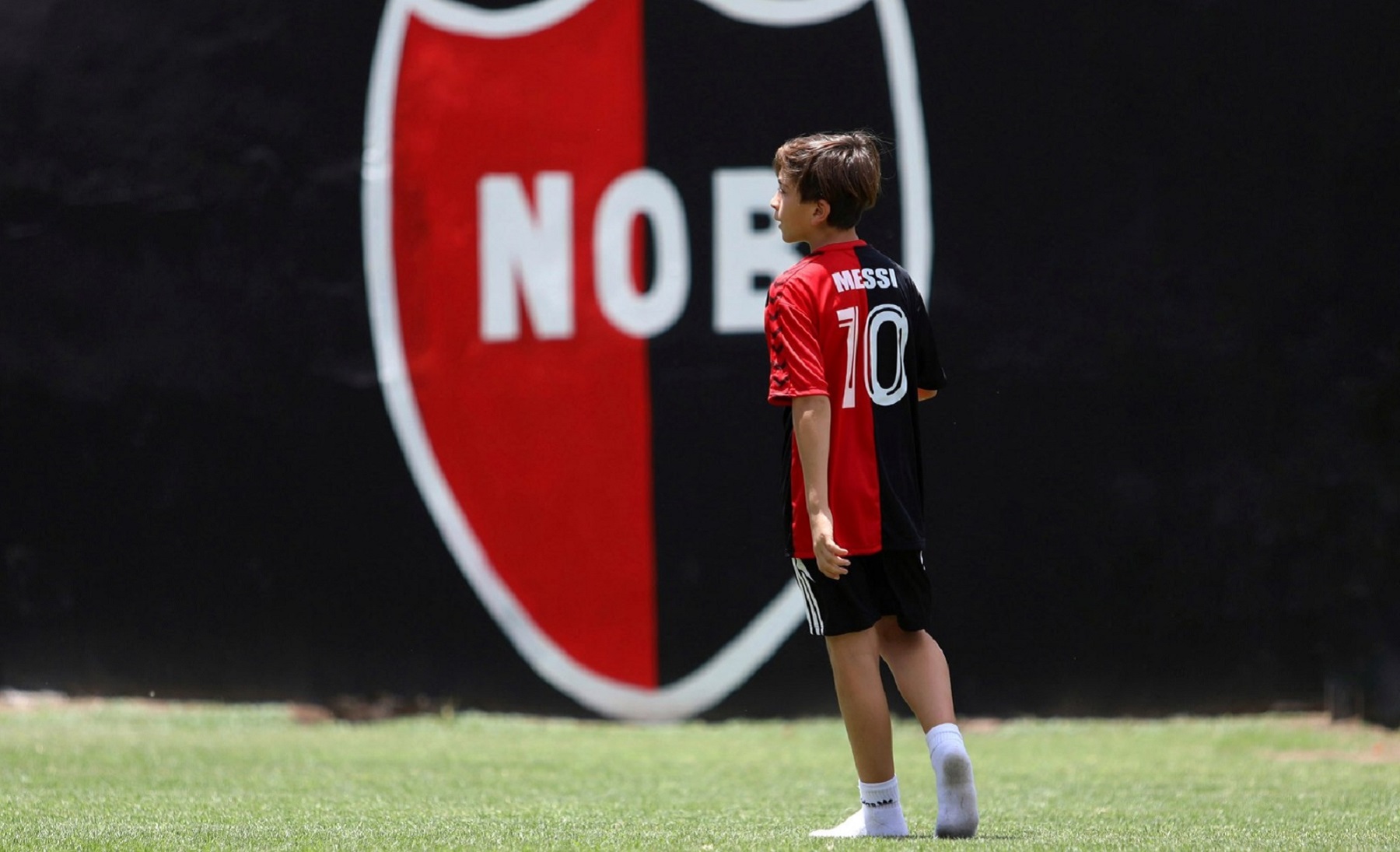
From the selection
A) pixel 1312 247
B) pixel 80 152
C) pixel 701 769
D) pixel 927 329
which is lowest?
pixel 701 769

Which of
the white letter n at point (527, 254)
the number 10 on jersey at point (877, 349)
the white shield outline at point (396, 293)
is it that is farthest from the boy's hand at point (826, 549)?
the white letter n at point (527, 254)

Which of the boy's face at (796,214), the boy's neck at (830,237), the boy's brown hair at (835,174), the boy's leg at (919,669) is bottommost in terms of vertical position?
the boy's leg at (919,669)

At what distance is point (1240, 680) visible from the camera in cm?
421

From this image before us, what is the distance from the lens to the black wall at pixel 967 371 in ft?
13.7

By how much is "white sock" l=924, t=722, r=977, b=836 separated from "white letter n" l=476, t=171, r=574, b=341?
218 cm

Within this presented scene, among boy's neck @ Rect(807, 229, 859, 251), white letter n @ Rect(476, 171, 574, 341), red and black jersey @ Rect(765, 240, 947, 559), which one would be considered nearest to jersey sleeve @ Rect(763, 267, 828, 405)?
red and black jersey @ Rect(765, 240, 947, 559)

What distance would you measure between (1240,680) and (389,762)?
87.4 inches

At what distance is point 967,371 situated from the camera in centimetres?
426

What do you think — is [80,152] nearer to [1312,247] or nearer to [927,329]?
[927,329]

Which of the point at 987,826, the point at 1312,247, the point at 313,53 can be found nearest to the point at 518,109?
the point at 313,53

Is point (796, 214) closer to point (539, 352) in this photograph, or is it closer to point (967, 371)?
point (967, 371)

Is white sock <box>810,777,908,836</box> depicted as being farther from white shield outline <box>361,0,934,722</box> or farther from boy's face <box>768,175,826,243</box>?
white shield outline <box>361,0,934,722</box>

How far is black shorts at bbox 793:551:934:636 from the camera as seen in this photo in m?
2.50

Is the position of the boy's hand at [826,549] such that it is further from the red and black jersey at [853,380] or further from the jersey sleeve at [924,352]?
the jersey sleeve at [924,352]
